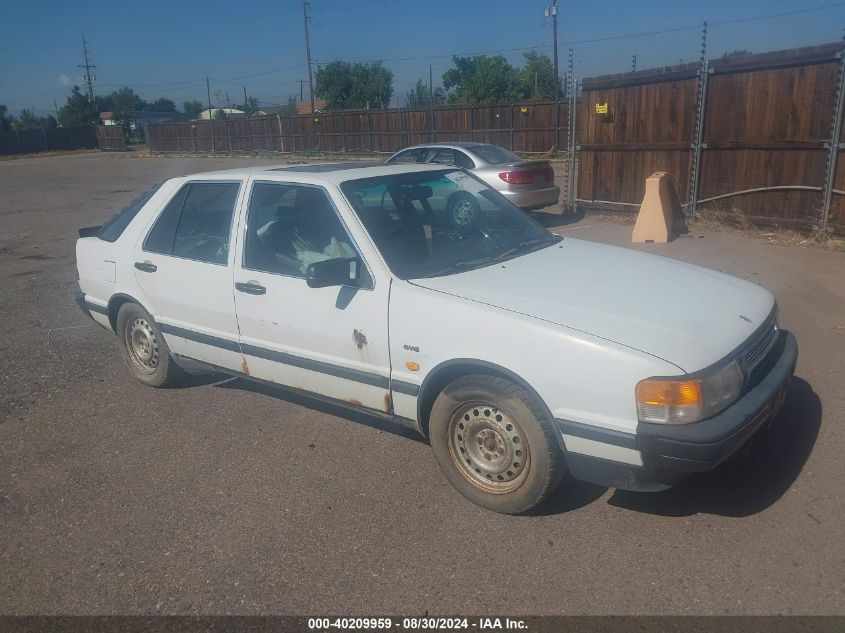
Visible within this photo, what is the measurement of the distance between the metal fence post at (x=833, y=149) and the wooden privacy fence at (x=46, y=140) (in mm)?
60647

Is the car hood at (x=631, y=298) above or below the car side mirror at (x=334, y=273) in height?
below

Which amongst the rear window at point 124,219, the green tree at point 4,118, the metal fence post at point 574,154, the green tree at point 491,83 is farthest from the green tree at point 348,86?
the rear window at point 124,219

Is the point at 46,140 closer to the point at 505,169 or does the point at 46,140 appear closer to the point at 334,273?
the point at 505,169

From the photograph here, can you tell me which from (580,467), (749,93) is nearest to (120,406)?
(580,467)

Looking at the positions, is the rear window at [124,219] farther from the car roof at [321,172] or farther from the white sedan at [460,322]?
the car roof at [321,172]

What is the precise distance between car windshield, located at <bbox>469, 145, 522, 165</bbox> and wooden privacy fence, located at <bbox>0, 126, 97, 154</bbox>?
54796 millimetres

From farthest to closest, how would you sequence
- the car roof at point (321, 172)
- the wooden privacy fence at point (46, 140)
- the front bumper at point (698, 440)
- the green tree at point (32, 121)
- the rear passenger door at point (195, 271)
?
the green tree at point (32, 121)
the wooden privacy fence at point (46, 140)
the rear passenger door at point (195, 271)
the car roof at point (321, 172)
the front bumper at point (698, 440)

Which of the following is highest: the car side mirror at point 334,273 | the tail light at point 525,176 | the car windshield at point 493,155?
the car windshield at point 493,155

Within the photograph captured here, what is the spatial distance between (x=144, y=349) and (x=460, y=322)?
3.00 m

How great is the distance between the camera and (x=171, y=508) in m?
3.66

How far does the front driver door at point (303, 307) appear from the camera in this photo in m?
3.72

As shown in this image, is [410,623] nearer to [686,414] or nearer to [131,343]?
[686,414]

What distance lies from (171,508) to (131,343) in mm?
2093

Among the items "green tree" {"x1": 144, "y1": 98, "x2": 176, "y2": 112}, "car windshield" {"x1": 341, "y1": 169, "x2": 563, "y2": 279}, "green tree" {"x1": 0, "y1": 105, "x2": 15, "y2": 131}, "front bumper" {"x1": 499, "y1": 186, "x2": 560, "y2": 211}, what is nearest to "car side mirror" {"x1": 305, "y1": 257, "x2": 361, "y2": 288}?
"car windshield" {"x1": 341, "y1": 169, "x2": 563, "y2": 279}
